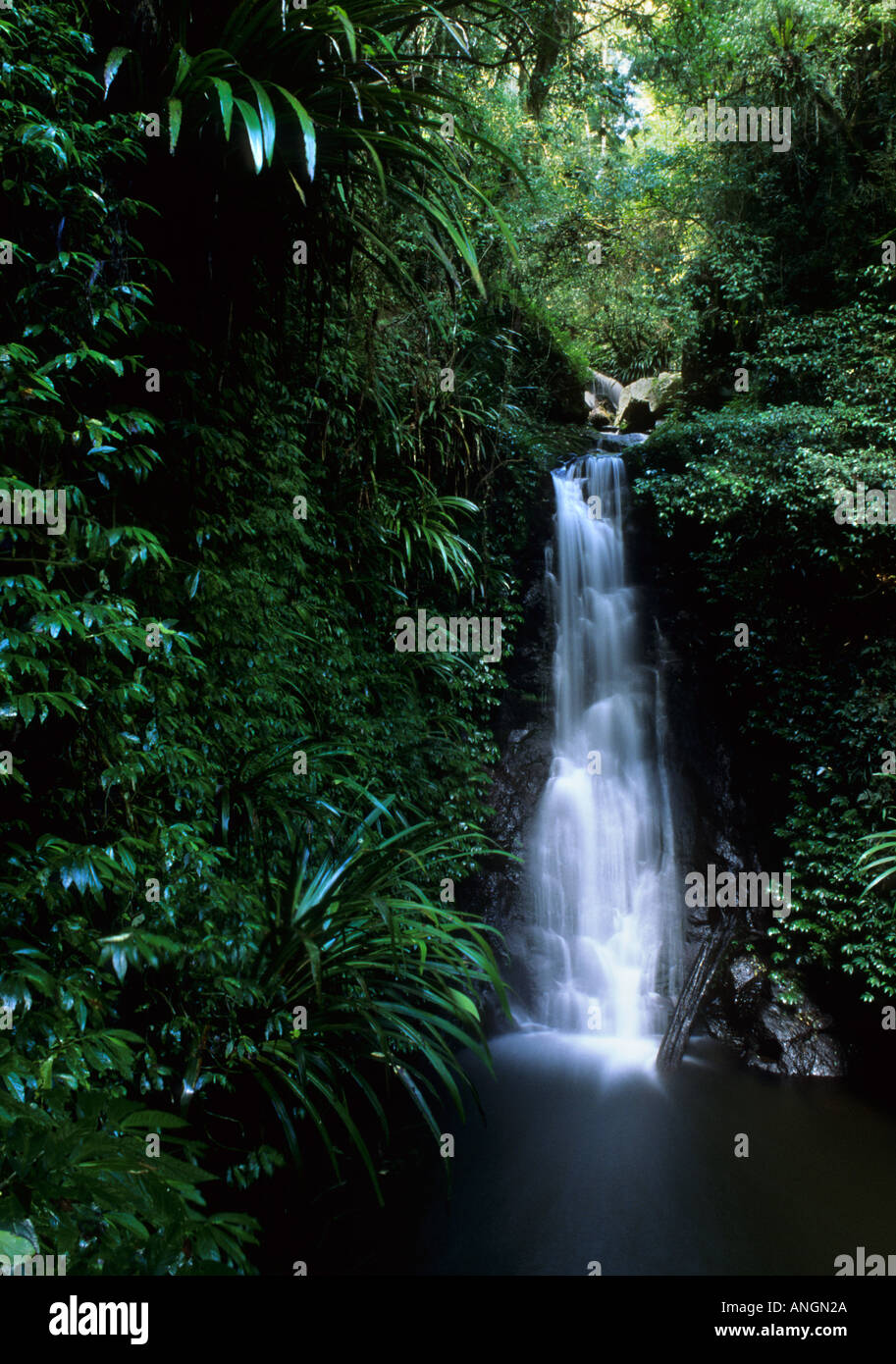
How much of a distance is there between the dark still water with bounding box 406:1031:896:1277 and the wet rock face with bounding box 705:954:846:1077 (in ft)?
0.50

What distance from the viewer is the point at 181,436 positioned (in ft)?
9.40

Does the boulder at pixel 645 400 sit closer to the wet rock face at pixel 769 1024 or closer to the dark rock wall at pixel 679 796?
the dark rock wall at pixel 679 796

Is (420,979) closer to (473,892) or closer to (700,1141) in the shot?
Answer: (700,1141)

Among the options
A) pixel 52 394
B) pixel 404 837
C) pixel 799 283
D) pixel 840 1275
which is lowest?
pixel 840 1275

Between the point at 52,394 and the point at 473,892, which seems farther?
the point at 473,892

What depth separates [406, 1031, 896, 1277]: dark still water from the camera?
2771mm

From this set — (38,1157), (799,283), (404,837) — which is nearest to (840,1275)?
(404,837)

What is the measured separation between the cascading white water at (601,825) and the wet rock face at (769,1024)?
1.30ft

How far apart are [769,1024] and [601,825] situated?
1.68 meters

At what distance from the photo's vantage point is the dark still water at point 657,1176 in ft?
9.09

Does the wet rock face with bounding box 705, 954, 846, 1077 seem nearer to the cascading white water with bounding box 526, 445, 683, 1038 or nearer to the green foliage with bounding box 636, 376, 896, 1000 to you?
the green foliage with bounding box 636, 376, 896, 1000

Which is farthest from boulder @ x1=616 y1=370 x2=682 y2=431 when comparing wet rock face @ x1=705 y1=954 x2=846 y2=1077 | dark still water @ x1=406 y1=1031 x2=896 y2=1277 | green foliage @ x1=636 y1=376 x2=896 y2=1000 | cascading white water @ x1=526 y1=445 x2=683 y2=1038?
dark still water @ x1=406 y1=1031 x2=896 y2=1277

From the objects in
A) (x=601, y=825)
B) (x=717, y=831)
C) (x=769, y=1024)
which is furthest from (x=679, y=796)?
(x=769, y=1024)
